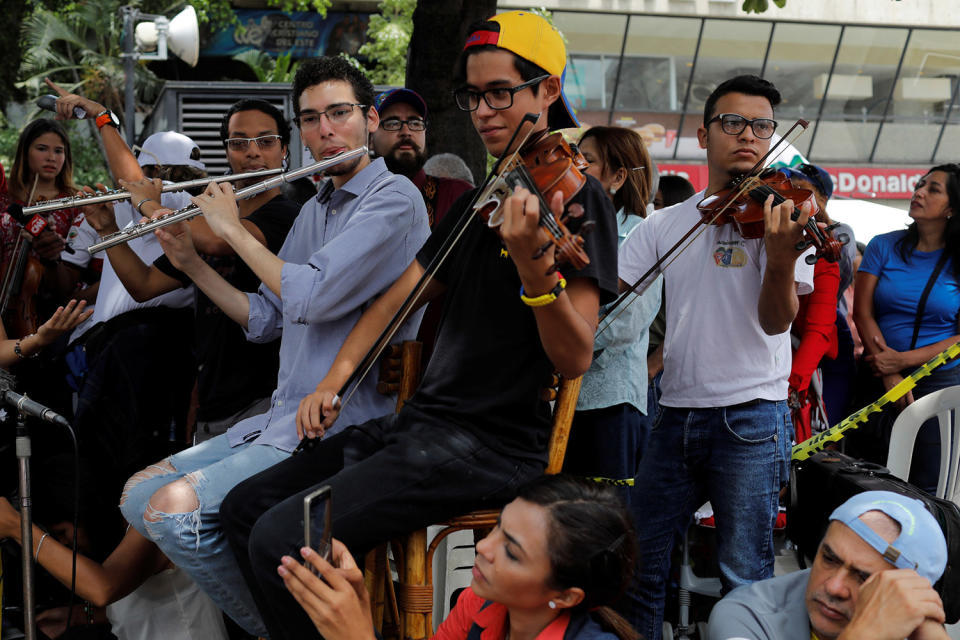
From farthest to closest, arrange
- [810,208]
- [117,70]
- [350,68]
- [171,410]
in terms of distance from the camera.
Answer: [117,70] → [171,410] → [350,68] → [810,208]

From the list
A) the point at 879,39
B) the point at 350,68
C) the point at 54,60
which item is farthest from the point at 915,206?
the point at 54,60

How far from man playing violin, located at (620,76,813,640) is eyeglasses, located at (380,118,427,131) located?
152cm

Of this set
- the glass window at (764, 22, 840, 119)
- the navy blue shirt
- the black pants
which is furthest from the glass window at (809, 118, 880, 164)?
the black pants

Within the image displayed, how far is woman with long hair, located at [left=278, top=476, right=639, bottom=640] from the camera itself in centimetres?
198

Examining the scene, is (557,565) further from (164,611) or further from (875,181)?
(875,181)

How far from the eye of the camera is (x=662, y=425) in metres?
2.90

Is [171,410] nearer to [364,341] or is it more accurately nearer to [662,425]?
[364,341]

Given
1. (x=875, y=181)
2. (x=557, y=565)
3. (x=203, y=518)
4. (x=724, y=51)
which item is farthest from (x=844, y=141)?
(x=557, y=565)

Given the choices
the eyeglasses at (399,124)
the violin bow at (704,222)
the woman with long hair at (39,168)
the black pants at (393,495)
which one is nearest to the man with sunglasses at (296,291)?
the black pants at (393,495)

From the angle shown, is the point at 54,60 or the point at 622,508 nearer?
the point at 622,508

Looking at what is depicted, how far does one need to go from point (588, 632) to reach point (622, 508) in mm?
266

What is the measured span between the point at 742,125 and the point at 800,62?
20.1 meters

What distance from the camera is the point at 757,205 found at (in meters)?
2.71

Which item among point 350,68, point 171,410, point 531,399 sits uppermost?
point 350,68
